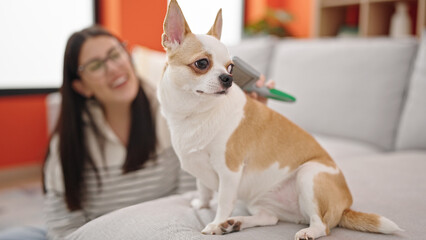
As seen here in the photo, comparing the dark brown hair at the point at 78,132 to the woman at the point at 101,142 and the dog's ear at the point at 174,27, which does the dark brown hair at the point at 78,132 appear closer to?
the woman at the point at 101,142

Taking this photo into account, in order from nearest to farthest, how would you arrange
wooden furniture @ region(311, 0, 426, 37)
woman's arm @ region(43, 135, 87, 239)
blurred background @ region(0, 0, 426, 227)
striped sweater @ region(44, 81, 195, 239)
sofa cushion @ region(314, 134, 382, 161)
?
woman's arm @ region(43, 135, 87, 239) → striped sweater @ region(44, 81, 195, 239) → sofa cushion @ region(314, 134, 382, 161) → wooden furniture @ region(311, 0, 426, 37) → blurred background @ region(0, 0, 426, 227)

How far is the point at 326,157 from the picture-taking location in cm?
89

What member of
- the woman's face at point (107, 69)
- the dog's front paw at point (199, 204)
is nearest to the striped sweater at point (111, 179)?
the woman's face at point (107, 69)

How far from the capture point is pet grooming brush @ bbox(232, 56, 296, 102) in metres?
0.82

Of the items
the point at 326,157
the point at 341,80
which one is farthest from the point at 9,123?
the point at 326,157

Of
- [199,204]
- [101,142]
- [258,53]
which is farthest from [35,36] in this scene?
[199,204]

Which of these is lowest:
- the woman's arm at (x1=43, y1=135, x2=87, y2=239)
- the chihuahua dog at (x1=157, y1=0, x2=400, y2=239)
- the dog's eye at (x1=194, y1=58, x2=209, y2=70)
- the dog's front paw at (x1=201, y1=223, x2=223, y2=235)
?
the woman's arm at (x1=43, y1=135, x2=87, y2=239)

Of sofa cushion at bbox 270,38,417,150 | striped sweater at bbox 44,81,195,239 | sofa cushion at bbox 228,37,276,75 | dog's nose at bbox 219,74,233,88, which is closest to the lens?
dog's nose at bbox 219,74,233,88

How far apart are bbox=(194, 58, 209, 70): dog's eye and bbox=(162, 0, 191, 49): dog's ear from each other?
0.07 meters

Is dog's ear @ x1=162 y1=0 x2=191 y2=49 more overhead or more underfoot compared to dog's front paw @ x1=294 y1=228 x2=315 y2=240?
more overhead

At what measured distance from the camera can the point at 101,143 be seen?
4.75 ft

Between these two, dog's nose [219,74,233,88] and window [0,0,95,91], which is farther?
window [0,0,95,91]

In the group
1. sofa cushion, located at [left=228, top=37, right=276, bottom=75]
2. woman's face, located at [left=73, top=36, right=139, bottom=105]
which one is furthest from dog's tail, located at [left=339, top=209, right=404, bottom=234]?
sofa cushion, located at [left=228, top=37, right=276, bottom=75]

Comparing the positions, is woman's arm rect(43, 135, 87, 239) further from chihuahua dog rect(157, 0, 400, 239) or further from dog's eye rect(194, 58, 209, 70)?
dog's eye rect(194, 58, 209, 70)
